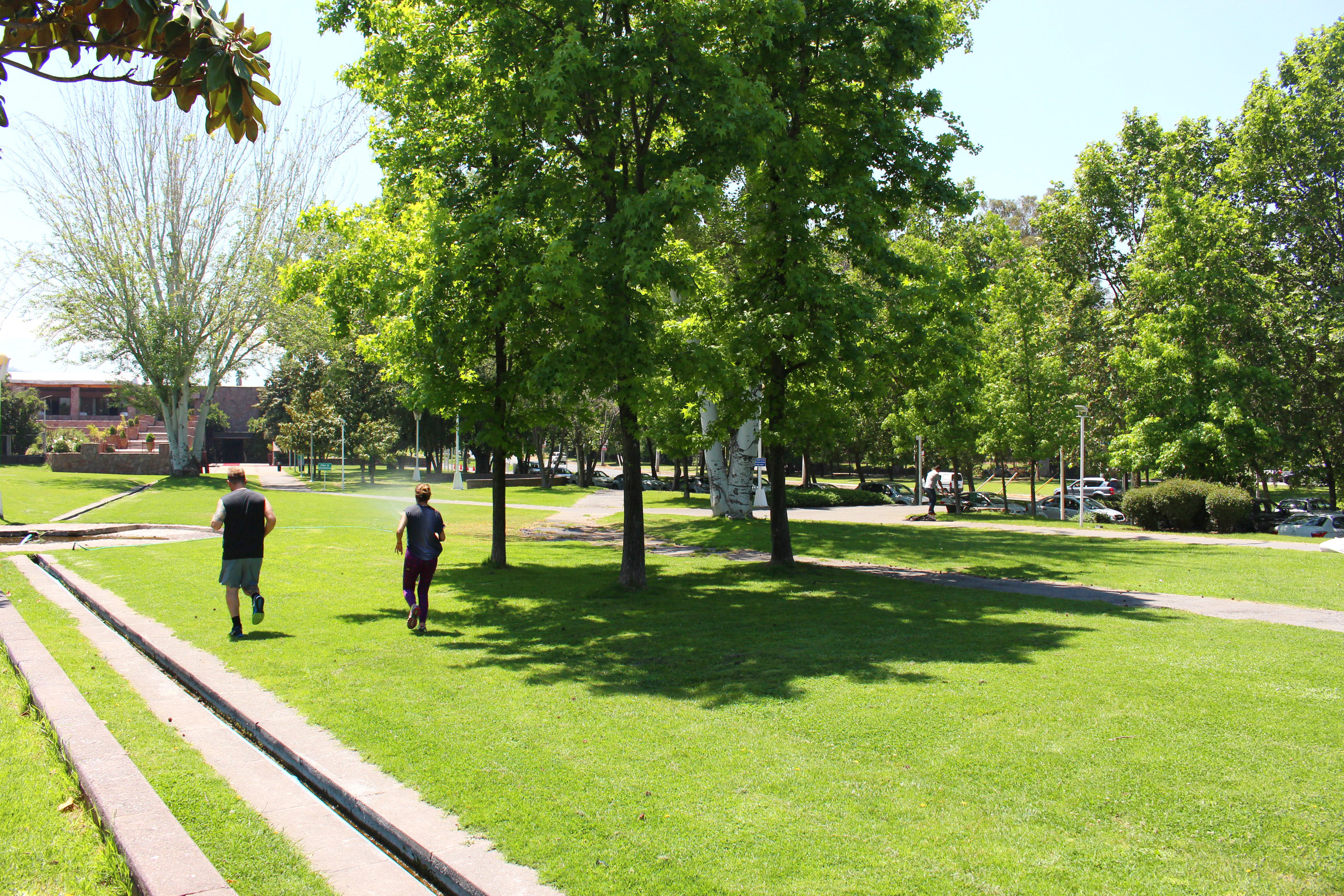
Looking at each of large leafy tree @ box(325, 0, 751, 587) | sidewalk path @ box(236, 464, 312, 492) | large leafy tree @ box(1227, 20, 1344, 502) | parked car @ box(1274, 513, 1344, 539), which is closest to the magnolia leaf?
large leafy tree @ box(325, 0, 751, 587)

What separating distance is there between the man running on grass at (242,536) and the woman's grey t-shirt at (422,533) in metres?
1.51

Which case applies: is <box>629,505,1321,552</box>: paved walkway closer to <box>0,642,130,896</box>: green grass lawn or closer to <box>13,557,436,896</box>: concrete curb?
<box>13,557,436,896</box>: concrete curb

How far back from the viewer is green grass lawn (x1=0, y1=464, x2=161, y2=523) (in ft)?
98.4

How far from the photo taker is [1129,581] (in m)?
16.2

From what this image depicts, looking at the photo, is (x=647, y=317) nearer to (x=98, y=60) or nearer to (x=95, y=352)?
(x=98, y=60)

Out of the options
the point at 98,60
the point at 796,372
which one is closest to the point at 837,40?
the point at 796,372

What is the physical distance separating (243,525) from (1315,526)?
1259 inches

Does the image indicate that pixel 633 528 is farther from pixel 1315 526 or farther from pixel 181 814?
pixel 1315 526

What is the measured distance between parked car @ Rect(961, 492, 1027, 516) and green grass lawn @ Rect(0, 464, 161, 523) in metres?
37.4

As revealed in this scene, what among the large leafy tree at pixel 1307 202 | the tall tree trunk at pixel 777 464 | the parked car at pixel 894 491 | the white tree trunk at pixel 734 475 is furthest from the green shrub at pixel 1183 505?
the parked car at pixel 894 491

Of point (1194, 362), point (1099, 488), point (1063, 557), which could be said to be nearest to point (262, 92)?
point (1063, 557)

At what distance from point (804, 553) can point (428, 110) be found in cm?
1275

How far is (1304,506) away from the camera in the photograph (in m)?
36.8

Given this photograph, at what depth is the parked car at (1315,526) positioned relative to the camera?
28594mm
